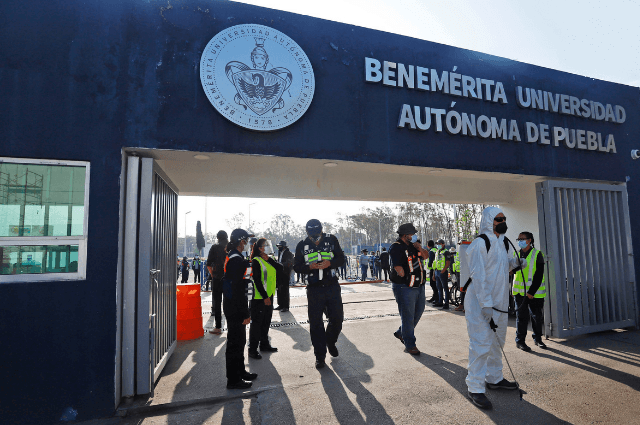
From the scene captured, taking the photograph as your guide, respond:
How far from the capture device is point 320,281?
4.91 meters

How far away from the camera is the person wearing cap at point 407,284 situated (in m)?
5.38

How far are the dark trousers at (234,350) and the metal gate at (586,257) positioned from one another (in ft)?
17.6

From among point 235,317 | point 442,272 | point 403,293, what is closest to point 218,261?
point 235,317

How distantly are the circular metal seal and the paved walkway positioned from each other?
3.25 meters

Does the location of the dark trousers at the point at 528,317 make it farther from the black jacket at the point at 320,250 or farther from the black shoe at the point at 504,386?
the black jacket at the point at 320,250

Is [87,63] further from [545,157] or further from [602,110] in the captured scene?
[602,110]

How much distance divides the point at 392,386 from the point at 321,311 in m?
1.30

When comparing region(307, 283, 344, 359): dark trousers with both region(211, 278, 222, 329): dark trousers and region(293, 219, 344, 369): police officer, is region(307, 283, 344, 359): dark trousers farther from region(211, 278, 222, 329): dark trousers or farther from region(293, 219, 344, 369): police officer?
region(211, 278, 222, 329): dark trousers

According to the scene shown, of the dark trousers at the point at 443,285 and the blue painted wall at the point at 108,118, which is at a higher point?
the blue painted wall at the point at 108,118

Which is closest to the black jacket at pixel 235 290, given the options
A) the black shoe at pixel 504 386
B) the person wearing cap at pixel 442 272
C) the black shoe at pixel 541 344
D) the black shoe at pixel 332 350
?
the black shoe at pixel 332 350

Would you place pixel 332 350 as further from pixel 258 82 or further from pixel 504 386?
pixel 258 82

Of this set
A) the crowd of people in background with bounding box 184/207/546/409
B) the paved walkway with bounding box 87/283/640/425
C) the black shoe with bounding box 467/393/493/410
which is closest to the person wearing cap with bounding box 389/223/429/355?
the crowd of people in background with bounding box 184/207/546/409

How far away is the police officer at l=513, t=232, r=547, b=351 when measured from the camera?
5578mm

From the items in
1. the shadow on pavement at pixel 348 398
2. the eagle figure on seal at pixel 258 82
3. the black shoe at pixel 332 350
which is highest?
the eagle figure on seal at pixel 258 82
